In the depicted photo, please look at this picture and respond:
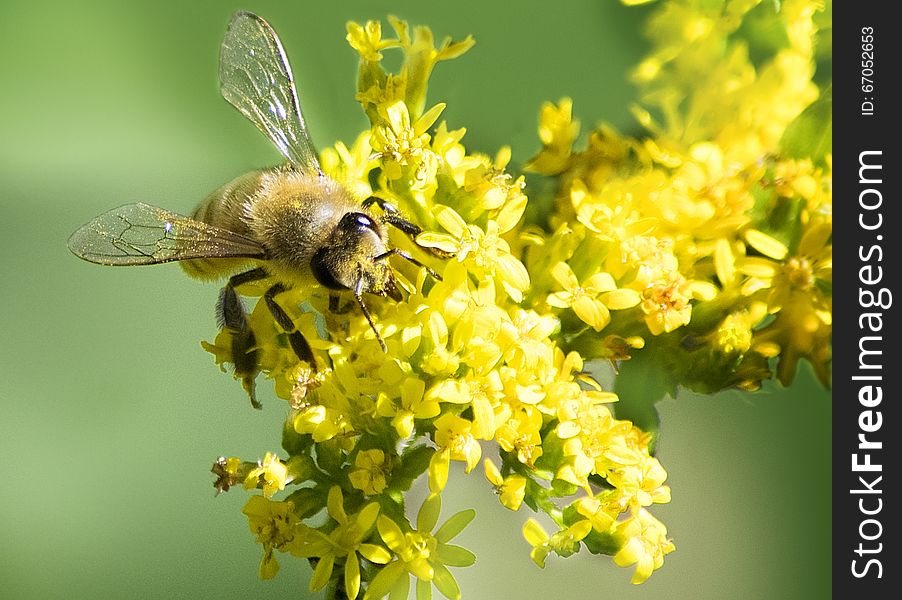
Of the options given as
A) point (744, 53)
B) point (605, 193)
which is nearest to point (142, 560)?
point (605, 193)

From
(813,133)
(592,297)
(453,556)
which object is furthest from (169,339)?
(813,133)

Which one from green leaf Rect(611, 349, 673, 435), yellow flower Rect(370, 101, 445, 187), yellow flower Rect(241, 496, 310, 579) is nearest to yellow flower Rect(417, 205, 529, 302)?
yellow flower Rect(370, 101, 445, 187)

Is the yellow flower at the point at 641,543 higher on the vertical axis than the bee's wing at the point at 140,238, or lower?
lower

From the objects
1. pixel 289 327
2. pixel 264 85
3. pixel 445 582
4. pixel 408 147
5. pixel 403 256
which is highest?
pixel 264 85

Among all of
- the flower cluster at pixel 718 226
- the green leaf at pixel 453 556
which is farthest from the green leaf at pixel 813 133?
the green leaf at pixel 453 556

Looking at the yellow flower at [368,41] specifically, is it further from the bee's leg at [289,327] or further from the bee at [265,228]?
the bee's leg at [289,327]

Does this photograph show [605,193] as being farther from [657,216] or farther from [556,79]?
[556,79]

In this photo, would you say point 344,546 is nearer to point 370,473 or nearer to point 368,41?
point 370,473
